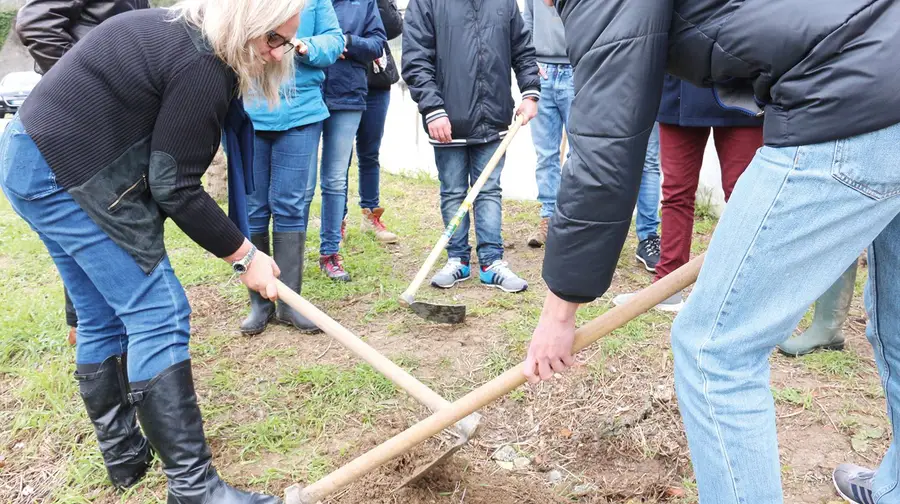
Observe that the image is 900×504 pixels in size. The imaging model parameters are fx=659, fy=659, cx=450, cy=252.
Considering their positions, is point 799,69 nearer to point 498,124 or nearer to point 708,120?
point 708,120

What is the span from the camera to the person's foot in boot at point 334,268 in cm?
410

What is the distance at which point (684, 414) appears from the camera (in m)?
1.52

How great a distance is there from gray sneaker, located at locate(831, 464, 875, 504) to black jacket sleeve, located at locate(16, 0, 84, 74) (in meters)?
3.39

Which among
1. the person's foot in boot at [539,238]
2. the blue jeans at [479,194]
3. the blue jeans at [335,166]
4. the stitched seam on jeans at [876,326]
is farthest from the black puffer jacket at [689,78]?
the person's foot in boot at [539,238]

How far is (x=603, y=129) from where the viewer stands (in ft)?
4.50

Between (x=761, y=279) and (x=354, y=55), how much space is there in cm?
304

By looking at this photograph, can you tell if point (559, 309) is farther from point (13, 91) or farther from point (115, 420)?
point (13, 91)

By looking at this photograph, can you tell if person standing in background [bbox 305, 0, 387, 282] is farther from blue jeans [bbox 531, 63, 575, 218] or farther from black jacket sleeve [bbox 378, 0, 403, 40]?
blue jeans [bbox 531, 63, 575, 218]

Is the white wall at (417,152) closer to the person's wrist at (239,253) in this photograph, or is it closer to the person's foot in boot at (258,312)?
the person's foot in boot at (258,312)

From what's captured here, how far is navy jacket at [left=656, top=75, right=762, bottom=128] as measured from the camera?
298cm

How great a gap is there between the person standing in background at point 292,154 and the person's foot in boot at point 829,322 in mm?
2349

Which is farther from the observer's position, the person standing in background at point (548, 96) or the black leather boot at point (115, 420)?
the person standing in background at point (548, 96)

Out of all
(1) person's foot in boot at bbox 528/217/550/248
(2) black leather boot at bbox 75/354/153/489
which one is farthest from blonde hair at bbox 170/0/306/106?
(1) person's foot in boot at bbox 528/217/550/248

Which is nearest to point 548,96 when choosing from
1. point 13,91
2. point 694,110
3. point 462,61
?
point 462,61
